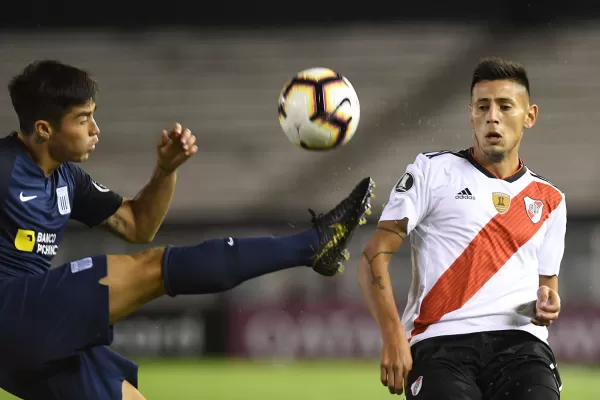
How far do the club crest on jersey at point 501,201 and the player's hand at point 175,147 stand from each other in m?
1.26

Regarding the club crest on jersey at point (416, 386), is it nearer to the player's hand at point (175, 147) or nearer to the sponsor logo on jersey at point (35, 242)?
the player's hand at point (175, 147)

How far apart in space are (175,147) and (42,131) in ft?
1.79

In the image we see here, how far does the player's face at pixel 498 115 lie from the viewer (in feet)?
13.3

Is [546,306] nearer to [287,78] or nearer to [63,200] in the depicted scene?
[63,200]

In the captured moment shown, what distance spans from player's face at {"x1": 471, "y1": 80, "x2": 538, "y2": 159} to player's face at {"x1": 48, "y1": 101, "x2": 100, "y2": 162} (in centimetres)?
158

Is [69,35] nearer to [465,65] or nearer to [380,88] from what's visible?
[380,88]

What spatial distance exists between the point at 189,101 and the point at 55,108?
383 inches

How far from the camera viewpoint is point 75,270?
3.52 metres

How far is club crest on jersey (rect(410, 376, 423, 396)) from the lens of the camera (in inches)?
143

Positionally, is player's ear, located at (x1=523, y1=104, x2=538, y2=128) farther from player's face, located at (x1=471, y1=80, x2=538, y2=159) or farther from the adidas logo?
the adidas logo

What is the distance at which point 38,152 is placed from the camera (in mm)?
3914

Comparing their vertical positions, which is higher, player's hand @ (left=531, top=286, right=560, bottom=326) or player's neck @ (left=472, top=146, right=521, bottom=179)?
player's neck @ (left=472, top=146, right=521, bottom=179)

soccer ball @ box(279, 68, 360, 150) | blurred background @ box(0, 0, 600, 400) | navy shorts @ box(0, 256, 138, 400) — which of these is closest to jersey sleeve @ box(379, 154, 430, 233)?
soccer ball @ box(279, 68, 360, 150)

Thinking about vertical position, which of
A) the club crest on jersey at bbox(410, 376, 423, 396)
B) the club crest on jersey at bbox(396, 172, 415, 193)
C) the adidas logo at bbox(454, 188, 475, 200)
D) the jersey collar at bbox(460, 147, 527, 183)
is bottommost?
the club crest on jersey at bbox(410, 376, 423, 396)
